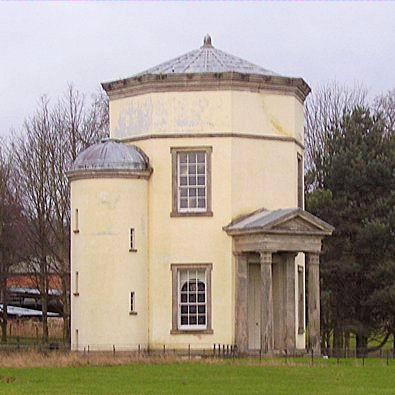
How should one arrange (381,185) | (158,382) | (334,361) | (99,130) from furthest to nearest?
(99,130) → (381,185) → (334,361) → (158,382)

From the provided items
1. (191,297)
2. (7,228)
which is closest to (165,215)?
(191,297)

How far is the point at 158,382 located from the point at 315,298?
14456mm

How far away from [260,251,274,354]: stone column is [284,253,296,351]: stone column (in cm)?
158

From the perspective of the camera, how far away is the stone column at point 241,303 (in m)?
46.3

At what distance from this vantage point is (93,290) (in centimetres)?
4659

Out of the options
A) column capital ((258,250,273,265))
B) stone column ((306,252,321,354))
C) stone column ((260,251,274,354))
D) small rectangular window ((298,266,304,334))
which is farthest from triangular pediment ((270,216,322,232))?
small rectangular window ((298,266,304,334))

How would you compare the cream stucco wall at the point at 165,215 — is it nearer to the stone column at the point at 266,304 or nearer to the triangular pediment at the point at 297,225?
the stone column at the point at 266,304

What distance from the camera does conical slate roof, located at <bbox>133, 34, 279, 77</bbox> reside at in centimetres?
4847

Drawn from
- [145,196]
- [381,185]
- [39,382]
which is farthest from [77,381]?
[381,185]

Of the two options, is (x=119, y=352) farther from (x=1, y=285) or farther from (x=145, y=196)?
(x=1, y=285)

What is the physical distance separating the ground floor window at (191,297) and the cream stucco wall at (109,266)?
1.13m

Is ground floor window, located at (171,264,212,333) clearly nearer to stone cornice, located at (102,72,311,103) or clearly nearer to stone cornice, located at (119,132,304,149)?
stone cornice, located at (119,132,304,149)

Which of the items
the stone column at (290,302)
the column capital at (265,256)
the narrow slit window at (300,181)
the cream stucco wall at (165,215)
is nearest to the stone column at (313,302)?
the stone column at (290,302)

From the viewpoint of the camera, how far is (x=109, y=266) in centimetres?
4666
